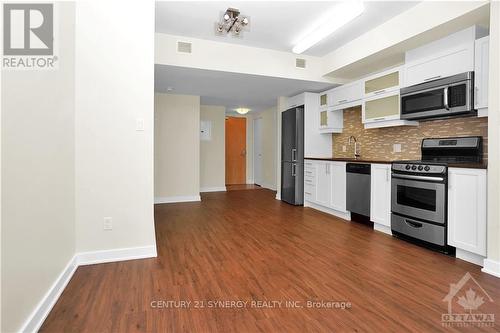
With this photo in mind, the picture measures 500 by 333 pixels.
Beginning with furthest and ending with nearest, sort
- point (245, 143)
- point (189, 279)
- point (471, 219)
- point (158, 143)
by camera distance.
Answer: point (245, 143), point (158, 143), point (471, 219), point (189, 279)

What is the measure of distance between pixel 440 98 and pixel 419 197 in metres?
1.13

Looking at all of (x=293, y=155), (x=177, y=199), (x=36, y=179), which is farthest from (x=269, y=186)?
(x=36, y=179)

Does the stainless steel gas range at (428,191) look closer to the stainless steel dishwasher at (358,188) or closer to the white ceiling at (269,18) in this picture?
the stainless steel dishwasher at (358,188)

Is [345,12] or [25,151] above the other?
[345,12]

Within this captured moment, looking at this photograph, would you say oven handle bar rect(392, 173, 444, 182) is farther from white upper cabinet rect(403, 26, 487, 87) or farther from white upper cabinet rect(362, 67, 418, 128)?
white upper cabinet rect(403, 26, 487, 87)

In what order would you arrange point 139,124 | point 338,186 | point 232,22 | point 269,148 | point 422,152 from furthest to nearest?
point 269,148, point 338,186, point 422,152, point 232,22, point 139,124

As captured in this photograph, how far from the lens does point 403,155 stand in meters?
3.86

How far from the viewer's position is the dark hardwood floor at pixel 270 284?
1621 millimetres

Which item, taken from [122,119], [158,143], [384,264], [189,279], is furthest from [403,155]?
[158,143]

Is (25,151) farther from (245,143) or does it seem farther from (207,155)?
(245,143)

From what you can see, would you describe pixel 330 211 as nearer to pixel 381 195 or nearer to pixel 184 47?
pixel 381 195

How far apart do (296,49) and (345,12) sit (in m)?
1.06

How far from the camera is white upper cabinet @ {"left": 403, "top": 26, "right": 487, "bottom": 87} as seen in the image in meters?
2.70

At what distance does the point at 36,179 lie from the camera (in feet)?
5.47
